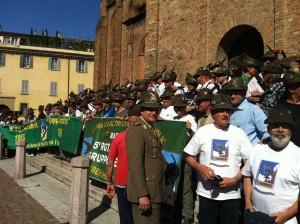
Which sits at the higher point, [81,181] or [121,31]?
[121,31]

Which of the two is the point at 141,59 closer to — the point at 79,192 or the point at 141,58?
the point at 141,58

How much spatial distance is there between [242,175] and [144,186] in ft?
3.47

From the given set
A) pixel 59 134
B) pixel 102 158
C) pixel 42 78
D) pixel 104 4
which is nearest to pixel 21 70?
pixel 42 78

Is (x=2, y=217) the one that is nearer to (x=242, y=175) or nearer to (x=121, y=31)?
(x=242, y=175)

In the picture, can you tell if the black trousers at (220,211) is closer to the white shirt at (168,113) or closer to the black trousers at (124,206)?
the black trousers at (124,206)

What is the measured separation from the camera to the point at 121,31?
3117 centimetres

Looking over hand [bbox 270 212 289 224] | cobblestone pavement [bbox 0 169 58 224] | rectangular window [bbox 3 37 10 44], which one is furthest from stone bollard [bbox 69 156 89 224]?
rectangular window [bbox 3 37 10 44]

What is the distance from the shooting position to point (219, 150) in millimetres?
4613

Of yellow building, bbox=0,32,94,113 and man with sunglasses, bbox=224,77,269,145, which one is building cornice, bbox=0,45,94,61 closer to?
yellow building, bbox=0,32,94,113

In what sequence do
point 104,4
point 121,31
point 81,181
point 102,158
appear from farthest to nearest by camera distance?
point 104,4 → point 121,31 → point 102,158 → point 81,181

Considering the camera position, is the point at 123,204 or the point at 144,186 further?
the point at 123,204

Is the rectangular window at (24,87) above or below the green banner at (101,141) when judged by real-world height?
above

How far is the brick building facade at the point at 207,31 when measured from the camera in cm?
1371

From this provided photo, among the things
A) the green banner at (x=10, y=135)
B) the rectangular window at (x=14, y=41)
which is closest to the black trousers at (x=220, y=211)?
the green banner at (x=10, y=135)
